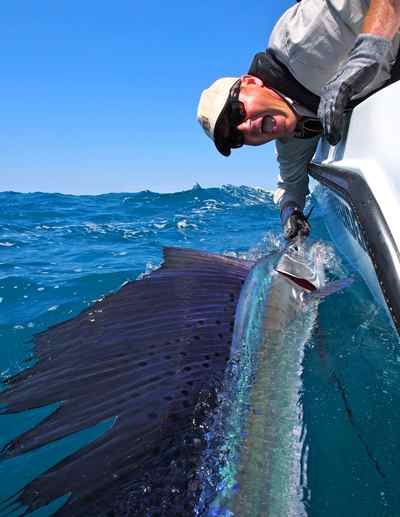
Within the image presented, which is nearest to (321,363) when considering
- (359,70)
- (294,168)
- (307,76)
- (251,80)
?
(359,70)

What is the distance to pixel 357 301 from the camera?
206 cm

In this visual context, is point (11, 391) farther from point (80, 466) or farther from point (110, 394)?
point (80, 466)

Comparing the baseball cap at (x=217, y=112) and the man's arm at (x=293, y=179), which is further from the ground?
the baseball cap at (x=217, y=112)

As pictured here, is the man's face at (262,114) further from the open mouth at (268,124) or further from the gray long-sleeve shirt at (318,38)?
the gray long-sleeve shirt at (318,38)

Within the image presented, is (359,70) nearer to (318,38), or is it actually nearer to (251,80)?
(318,38)

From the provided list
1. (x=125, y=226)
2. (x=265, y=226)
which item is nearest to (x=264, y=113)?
(x=265, y=226)

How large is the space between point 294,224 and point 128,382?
1919 mm

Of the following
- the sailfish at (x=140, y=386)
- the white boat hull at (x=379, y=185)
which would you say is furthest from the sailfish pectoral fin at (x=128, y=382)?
the white boat hull at (x=379, y=185)

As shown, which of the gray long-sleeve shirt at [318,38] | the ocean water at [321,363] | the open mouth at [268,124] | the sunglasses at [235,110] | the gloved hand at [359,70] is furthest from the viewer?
the open mouth at [268,124]

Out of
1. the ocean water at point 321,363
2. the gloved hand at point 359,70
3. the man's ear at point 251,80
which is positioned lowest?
the ocean water at point 321,363

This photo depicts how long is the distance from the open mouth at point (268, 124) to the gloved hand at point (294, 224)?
2.43 feet

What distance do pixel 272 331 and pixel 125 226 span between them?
720cm

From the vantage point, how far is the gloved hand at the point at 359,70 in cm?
173

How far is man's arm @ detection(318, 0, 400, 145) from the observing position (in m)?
1.73
